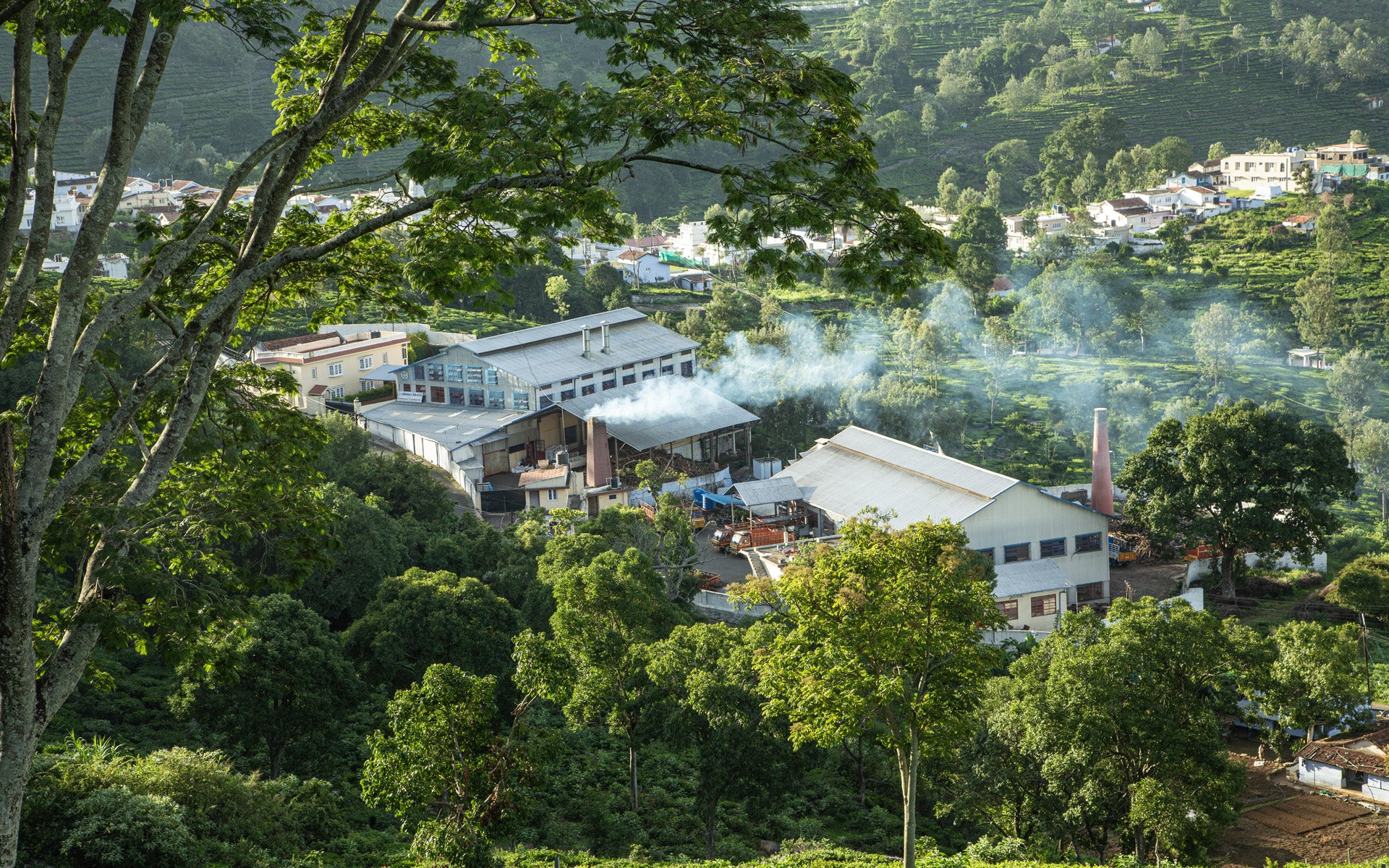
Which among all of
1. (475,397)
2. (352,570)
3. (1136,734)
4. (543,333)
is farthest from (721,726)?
(543,333)

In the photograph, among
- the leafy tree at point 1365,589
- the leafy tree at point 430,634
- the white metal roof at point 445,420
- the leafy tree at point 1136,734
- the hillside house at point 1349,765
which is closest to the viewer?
the leafy tree at point 1136,734

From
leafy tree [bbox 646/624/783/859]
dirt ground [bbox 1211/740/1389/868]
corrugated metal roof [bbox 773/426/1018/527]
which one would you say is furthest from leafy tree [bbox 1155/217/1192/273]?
leafy tree [bbox 646/624/783/859]

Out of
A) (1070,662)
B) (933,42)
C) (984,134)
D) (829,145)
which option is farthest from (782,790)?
(933,42)

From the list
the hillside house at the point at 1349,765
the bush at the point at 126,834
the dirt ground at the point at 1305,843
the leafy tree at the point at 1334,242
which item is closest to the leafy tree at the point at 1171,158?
the leafy tree at the point at 1334,242

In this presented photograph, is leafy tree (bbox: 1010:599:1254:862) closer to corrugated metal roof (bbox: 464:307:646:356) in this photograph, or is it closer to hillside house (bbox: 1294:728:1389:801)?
hillside house (bbox: 1294:728:1389:801)

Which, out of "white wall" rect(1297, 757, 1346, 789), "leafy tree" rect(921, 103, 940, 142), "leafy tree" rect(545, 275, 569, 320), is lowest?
"white wall" rect(1297, 757, 1346, 789)

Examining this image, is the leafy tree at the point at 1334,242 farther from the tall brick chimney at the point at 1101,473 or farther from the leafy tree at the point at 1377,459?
the tall brick chimney at the point at 1101,473
